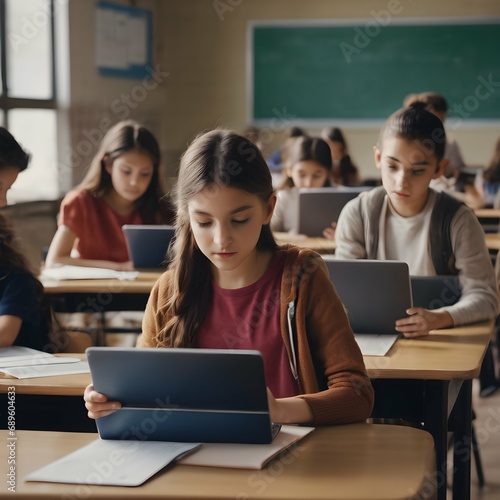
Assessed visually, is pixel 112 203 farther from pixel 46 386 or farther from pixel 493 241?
pixel 46 386

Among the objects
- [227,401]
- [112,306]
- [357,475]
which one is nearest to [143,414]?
[227,401]

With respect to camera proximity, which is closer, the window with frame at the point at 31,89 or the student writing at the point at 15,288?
the student writing at the point at 15,288

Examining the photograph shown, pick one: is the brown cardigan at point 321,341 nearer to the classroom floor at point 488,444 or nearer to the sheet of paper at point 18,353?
the sheet of paper at point 18,353

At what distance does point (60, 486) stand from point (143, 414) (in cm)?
18

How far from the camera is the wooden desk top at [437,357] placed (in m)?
1.94

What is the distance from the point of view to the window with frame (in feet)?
17.2

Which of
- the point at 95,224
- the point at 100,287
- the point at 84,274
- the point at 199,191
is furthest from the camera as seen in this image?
the point at 95,224

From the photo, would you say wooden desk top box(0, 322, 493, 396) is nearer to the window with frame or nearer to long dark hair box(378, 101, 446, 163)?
long dark hair box(378, 101, 446, 163)

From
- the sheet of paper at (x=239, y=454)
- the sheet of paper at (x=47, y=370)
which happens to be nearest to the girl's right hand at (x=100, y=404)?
the sheet of paper at (x=239, y=454)

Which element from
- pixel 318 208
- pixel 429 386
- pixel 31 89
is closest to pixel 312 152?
pixel 318 208

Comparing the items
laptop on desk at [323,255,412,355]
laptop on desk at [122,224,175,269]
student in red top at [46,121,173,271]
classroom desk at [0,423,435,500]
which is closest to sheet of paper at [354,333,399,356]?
laptop on desk at [323,255,412,355]

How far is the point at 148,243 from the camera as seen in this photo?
134 inches

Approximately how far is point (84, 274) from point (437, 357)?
1638mm

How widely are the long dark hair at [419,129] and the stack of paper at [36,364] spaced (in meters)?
1.13
